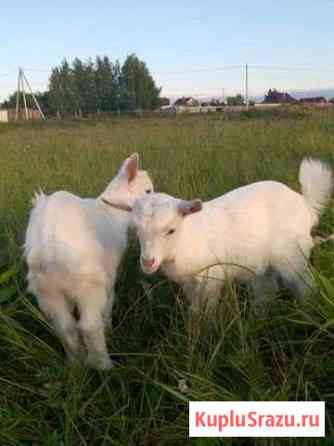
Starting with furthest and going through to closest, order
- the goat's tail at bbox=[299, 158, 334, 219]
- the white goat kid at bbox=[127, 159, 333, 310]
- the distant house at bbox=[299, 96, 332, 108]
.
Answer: the distant house at bbox=[299, 96, 332, 108] < the goat's tail at bbox=[299, 158, 334, 219] < the white goat kid at bbox=[127, 159, 333, 310]

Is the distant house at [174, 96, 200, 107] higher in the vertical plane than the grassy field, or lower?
higher

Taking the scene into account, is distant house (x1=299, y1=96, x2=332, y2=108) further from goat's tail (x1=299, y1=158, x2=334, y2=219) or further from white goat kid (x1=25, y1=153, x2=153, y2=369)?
white goat kid (x1=25, y1=153, x2=153, y2=369)

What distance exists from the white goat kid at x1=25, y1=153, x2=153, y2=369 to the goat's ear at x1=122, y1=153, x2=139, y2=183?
0.55 metres

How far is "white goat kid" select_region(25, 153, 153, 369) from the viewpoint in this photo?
2.14 meters

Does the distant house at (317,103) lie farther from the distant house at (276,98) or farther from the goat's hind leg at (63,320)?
the goat's hind leg at (63,320)

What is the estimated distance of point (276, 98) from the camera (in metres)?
30.8

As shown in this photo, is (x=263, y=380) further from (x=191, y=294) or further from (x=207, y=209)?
(x=207, y=209)

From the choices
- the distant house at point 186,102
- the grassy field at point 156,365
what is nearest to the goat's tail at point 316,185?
the grassy field at point 156,365

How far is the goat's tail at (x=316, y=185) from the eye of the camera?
9.59 ft

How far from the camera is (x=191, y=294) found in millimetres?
2520

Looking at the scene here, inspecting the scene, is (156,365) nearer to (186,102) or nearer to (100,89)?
(100,89)

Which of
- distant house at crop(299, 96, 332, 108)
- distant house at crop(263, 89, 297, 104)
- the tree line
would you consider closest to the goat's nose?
distant house at crop(299, 96, 332, 108)

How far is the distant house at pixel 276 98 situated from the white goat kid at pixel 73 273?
28789 mm

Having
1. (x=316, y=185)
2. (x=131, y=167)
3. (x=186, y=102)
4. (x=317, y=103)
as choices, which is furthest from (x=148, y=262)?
(x=186, y=102)
